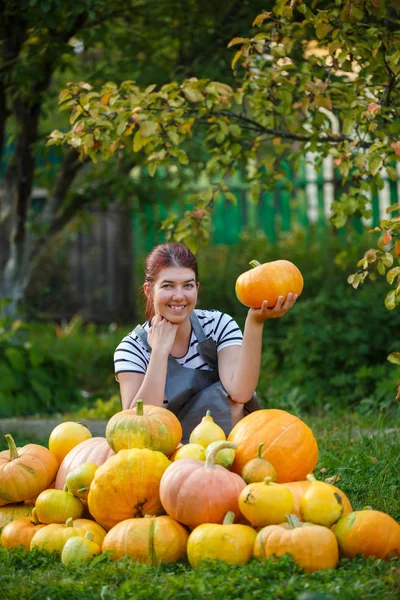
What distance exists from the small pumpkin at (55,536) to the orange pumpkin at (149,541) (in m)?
0.15

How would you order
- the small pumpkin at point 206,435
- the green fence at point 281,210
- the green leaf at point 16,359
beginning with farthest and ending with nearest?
the green fence at point 281,210
the green leaf at point 16,359
the small pumpkin at point 206,435

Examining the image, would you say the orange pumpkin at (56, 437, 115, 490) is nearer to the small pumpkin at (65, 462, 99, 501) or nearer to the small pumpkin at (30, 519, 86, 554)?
Result: the small pumpkin at (65, 462, 99, 501)

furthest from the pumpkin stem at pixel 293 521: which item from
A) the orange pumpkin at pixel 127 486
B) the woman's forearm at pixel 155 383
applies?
the woman's forearm at pixel 155 383

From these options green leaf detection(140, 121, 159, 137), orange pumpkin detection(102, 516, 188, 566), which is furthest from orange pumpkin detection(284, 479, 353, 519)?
green leaf detection(140, 121, 159, 137)

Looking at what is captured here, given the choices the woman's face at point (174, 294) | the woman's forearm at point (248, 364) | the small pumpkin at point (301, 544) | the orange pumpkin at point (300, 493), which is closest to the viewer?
the small pumpkin at point (301, 544)

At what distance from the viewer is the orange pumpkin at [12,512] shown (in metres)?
2.99

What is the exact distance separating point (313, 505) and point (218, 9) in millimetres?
4595

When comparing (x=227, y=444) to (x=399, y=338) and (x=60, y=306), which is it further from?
(x=60, y=306)

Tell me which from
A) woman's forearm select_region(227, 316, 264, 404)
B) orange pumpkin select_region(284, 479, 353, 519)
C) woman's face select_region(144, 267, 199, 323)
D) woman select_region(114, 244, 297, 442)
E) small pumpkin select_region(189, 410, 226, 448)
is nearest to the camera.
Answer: orange pumpkin select_region(284, 479, 353, 519)

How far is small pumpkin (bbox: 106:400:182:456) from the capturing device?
8.98 ft

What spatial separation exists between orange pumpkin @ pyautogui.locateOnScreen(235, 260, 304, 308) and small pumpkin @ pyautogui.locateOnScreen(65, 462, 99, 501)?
89 centimetres

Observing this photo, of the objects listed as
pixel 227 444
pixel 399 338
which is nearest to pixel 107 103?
pixel 227 444

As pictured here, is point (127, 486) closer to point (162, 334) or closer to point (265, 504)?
point (265, 504)

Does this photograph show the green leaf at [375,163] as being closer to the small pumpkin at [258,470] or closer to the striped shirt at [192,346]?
the striped shirt at [192,346]
